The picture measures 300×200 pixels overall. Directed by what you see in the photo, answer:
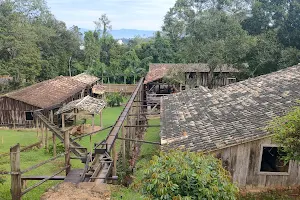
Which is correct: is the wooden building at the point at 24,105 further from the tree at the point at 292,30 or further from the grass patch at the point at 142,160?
the tree at the point at 292,30

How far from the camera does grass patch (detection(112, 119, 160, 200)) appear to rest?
6.71 m

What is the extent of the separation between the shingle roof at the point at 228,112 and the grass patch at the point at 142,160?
6.64 feet

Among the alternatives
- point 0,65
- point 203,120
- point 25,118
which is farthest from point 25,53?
point 203,120

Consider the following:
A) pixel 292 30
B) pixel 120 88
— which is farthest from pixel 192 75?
pixel 120 88

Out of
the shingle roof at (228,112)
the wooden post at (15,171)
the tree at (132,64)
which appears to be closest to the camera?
the wooden post at (15,171)

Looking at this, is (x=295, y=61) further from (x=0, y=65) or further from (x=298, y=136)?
(x=0, y=65)

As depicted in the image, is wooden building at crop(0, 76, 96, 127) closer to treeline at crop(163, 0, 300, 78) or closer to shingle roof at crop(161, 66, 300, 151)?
shingle roof at crop(161, 66, 300, 151)

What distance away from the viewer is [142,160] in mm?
16469

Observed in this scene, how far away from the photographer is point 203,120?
1273 centimetres

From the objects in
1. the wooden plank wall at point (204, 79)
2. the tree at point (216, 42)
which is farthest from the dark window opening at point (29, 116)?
the wooden plank wall at point (204, 79)

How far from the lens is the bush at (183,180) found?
17.2 feet

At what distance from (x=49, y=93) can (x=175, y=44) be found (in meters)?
25.8

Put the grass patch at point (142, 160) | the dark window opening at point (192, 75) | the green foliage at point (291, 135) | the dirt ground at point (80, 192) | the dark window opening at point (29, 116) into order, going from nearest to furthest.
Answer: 1. the dirt ground at point (80, 192)
2. the grass patch at point (142, 160)
3. the green foliage at point (291, 135)
4. the dark window opening at point (29, 116)
5. the dark window opening at point (192, 75)

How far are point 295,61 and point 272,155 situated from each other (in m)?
16.8
